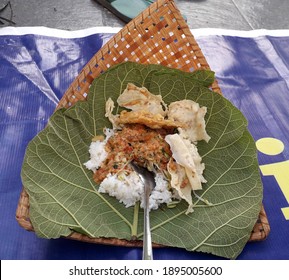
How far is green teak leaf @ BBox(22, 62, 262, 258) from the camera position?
92 cm

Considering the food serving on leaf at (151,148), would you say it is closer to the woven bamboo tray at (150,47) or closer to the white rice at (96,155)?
the white rice at (96,155)

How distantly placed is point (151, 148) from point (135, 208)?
0.16m

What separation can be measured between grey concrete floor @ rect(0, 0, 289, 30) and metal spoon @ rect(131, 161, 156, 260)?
1.06 metres

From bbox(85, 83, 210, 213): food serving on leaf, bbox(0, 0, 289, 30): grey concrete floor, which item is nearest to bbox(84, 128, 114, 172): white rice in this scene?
bbox(85, 83, 210, 213): food serving on leaf

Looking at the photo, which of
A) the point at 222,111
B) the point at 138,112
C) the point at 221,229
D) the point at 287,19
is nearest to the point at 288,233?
the point at 221,229

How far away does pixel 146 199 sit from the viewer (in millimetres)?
957

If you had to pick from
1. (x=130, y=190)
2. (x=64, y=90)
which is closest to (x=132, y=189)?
(x=130, y=190)

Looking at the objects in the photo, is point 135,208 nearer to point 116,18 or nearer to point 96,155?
point 96,155

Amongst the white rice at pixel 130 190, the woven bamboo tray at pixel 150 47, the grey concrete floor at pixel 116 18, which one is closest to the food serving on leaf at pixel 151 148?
the white rice at pixel 130 190

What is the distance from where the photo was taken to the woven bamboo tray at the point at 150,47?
3.86 ft

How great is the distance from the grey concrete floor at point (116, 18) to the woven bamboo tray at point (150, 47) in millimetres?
718

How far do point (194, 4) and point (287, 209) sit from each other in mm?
1395

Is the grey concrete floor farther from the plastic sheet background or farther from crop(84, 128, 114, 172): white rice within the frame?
crop(84, 128, 114, 172): white rice
